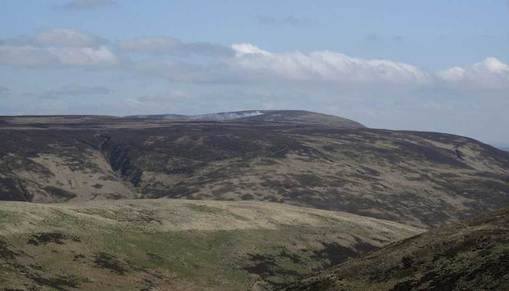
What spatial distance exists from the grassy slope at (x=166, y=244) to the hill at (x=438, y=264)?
1673cm

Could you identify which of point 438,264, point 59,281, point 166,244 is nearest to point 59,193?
point 166,244

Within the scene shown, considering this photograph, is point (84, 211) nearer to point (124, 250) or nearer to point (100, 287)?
point (124, 250)

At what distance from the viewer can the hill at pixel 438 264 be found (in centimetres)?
4266

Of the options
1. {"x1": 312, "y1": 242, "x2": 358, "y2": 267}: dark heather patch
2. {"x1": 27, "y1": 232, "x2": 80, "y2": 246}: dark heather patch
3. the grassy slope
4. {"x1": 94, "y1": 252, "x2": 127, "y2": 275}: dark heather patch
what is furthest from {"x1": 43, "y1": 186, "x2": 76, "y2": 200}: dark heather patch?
{"x1": 94, "y1": 252, "x2": 127, "y2": 275}: dark heather patch

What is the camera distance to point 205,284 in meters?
68.8

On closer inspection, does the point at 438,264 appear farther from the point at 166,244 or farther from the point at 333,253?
the point at 333,253

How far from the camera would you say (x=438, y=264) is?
4928 cm

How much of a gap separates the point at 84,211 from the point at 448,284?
180 ft

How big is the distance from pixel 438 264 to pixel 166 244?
3822cm

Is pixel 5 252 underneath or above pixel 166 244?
above

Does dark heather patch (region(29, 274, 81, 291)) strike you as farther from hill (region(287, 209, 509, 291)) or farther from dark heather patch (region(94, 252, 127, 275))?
hill (region(287, 209, 509, 291))

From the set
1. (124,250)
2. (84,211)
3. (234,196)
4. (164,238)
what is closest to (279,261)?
(164,238)

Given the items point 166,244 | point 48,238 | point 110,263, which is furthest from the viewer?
point 166,244

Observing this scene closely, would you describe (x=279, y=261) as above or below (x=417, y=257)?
below
